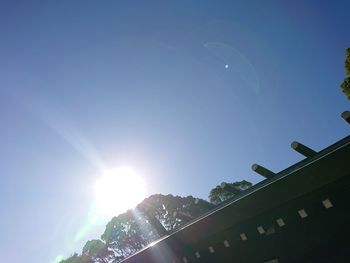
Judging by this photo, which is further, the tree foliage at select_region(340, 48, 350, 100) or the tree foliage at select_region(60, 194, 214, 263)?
the tree foliage at select_region(60, 194, 214, 263)

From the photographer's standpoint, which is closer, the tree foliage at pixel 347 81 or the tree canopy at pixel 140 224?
the tree foliage at pixel 347 81

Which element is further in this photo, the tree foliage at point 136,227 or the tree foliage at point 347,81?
the tree foliage at point 136,227

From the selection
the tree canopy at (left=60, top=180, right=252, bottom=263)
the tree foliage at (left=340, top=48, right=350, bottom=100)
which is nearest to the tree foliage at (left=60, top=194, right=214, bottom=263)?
the tree canopy at (left=60, top=180, right=252, bottom=263)

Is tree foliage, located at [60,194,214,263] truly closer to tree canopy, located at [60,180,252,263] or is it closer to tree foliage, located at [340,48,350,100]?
tree canopy, located at [60,180,252,263]

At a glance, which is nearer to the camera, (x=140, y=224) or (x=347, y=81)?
(x=347, y=81)

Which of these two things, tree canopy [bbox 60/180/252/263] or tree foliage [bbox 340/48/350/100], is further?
tree canopy [bbox 60/180/252/263]

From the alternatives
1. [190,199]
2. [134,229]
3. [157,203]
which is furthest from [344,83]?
[134,229]

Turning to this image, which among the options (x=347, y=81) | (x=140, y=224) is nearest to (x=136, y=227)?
(x=140, y=224)

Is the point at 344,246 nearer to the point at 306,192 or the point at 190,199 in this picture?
the point at 306,192

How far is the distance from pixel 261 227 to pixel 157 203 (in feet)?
87.0

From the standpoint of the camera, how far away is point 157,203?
3581 centimetres

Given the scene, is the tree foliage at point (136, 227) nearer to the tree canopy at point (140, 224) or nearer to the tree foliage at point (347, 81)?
the tree canopy at point (140, 224)

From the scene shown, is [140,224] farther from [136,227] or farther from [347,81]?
[347,81]

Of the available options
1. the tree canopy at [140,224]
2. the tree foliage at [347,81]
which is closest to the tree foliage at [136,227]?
the tree canopy at [140,224]
